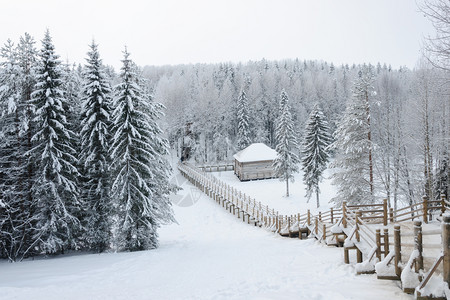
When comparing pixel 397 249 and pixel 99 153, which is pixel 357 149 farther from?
pixel 99 153

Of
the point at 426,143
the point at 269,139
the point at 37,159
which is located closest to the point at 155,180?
the point at 37,159

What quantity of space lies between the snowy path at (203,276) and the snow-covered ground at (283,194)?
1970cm

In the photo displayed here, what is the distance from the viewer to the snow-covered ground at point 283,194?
35.7m

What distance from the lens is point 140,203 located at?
1856cm

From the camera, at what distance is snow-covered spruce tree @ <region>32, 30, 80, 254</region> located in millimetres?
16766

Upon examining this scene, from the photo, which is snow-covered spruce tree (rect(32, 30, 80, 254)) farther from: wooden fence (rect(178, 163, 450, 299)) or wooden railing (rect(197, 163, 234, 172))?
wooden railing (rect(197, 163, 234, 172))

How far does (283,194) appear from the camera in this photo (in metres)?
41.2

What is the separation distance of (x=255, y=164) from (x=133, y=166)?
110ft

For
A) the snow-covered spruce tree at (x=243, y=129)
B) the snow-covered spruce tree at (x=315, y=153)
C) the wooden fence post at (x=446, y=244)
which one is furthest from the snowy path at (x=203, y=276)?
the snow-covered spruce tree at (x=243, y=129)

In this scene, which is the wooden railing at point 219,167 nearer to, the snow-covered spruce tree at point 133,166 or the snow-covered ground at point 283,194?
the snow-covered ground at point 283,194

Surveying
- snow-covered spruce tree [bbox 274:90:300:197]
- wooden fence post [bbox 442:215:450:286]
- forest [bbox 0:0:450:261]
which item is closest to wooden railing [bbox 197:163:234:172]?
snow-covered spruce tree [bbox 274:90:300:197]

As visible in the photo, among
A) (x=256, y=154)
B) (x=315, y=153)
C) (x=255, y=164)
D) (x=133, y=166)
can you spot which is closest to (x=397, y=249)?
(x=133, y=166)

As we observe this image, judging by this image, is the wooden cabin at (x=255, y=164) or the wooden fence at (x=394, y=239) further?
the wooden cabin at (x=255, y=164)

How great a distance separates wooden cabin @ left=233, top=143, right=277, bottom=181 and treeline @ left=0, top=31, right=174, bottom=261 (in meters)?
30.6
